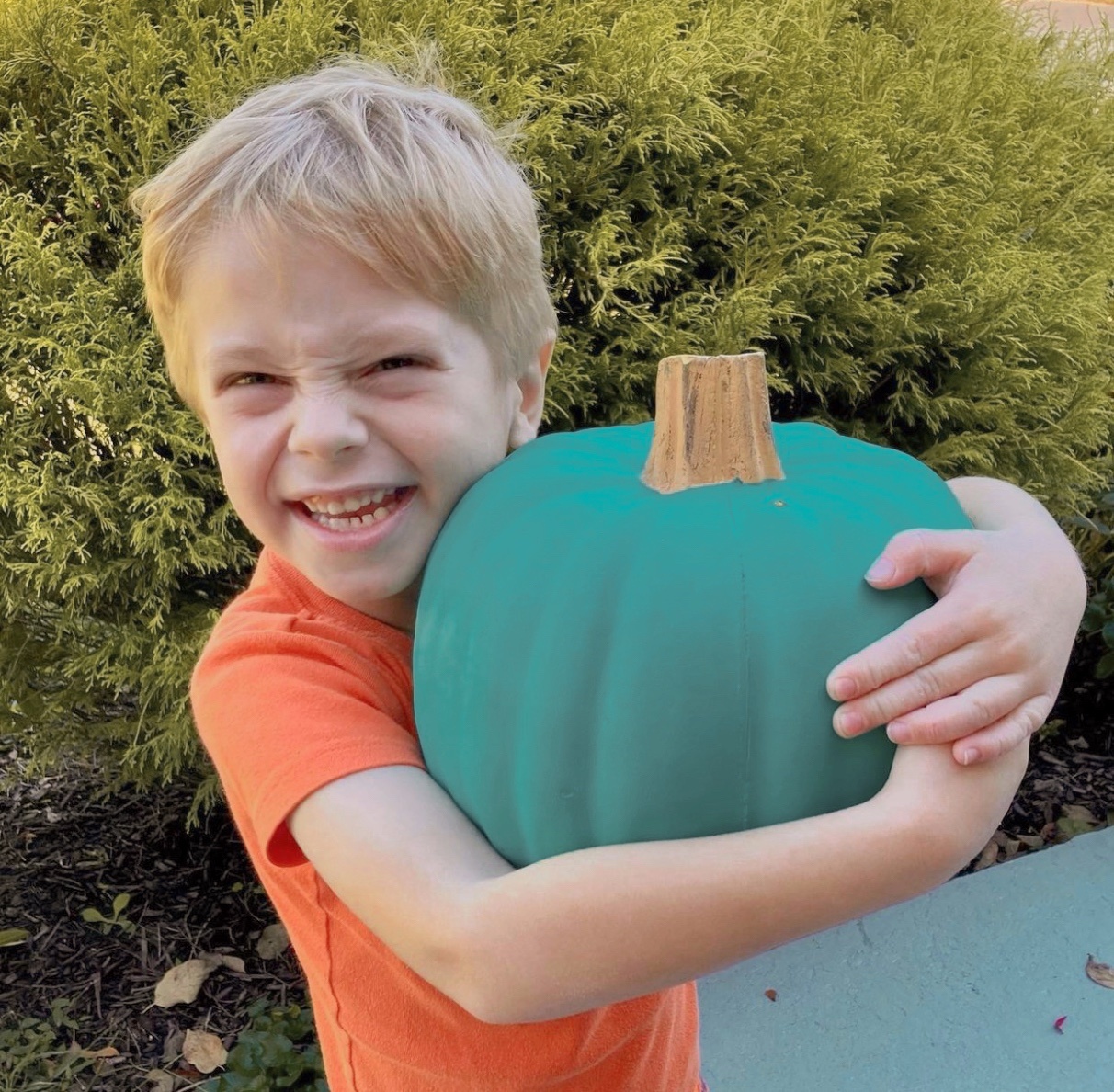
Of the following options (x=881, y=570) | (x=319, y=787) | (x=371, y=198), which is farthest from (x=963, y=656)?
(x=371, y=198)

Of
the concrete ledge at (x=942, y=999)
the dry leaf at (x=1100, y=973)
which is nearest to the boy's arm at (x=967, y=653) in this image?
the concrete ledge at (x=942, y=999)

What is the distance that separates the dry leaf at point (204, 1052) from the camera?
105 inches

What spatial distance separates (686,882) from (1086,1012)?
2.40 metres

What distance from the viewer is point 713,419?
1165 mm

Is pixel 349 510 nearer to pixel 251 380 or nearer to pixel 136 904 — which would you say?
pixel 251 380

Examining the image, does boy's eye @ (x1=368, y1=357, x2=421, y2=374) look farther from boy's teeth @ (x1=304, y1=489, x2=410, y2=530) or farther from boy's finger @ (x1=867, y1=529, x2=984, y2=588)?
boy's finger @ (x1=867, y1=529, x2=984, y2=588)

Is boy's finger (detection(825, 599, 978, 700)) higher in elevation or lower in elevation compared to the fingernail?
lower

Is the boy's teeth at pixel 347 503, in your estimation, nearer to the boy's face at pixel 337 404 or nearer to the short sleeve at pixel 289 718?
the boy's face at pixel 337 404

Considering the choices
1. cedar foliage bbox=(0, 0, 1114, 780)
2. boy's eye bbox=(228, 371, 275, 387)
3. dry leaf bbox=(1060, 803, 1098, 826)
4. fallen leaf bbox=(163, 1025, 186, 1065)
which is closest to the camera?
boy's eye bbox=(228, 371, 275, 387)

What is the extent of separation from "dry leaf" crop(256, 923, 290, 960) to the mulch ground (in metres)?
0.01

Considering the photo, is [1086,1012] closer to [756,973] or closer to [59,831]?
[756,973]

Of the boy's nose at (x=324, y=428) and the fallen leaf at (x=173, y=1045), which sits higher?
the boy's nose at (x=324, y=428)

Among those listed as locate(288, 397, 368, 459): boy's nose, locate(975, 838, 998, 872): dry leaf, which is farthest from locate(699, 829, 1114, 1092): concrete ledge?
locate(288, 397, 368, 459): boy's nose

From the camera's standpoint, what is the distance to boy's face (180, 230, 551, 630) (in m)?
1.15
